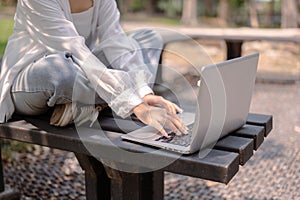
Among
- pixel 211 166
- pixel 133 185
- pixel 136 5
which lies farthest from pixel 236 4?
pixel 211 166

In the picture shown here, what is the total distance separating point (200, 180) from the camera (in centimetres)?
269

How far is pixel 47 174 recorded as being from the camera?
2.77 metres

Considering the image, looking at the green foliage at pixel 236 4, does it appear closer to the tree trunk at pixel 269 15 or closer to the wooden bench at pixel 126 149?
the tree trunk at pixel 269 15

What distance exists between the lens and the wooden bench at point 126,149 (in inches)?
50.6

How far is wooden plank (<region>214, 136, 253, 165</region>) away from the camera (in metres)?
1.38

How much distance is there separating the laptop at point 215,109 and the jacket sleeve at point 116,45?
21.1 inches

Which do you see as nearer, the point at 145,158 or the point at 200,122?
the point at 200,122

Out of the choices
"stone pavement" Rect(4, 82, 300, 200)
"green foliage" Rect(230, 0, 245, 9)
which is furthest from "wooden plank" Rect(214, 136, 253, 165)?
"green foliage" Rect(230, 0, 245, 9)

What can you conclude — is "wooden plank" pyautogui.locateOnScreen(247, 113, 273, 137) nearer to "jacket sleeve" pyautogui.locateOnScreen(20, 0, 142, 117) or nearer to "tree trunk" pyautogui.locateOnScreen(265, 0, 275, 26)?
"jacket sleeve" pyautogui.locateOnScreen(20, 0, 142, 117)

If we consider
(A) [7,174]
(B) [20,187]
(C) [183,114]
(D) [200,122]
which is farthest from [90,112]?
(A) [7,174]

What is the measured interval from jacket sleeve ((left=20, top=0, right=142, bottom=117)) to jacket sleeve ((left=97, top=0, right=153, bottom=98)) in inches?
13.1

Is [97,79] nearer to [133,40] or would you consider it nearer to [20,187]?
[133,40]

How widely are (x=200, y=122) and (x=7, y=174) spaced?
1.83 metres

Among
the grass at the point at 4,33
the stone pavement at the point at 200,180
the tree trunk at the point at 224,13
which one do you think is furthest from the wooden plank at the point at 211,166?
the tree trunk at the point at 224,13
